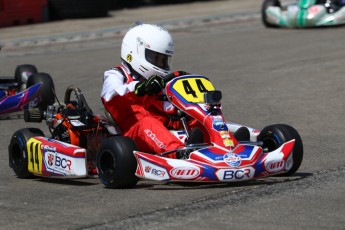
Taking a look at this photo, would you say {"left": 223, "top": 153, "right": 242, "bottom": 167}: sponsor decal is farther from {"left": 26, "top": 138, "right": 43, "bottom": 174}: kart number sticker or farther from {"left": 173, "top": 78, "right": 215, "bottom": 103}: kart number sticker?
{"left": 26, "top": 138, "right": 43, "bottom": 174}: kart number sticker

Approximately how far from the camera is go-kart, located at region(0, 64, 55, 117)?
29.1 ft

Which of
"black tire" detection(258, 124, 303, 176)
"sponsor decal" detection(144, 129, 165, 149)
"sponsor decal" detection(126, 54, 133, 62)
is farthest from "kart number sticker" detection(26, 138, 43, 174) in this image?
"black tire" detection(258, 124, 303, 176)

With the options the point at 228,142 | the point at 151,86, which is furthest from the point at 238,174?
the point at 151,86

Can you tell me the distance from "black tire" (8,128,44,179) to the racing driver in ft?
1.93

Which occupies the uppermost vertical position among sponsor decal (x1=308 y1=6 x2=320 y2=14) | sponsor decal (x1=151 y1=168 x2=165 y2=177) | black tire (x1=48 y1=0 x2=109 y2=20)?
sponsor decal (x1=151 y1=168 x2=165 y2=177)

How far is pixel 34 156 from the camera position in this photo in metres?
6.25

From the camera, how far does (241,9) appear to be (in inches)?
727

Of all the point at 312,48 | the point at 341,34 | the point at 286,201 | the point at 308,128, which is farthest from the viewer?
the point at 341,34

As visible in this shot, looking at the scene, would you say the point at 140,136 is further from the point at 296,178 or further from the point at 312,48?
the point at 312,48

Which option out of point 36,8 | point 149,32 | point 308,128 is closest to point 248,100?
point 308,128

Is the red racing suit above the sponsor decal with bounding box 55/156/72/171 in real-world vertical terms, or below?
above

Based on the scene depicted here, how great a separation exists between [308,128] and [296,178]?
2.10m

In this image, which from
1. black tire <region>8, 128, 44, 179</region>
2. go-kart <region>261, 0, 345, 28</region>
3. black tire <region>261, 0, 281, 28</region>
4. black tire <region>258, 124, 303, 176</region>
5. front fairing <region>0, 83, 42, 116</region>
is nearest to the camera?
black tire <region>258, 124, 303, 176</region>

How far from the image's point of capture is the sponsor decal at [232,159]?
554cm
